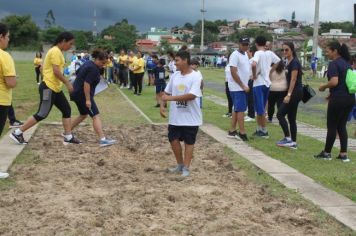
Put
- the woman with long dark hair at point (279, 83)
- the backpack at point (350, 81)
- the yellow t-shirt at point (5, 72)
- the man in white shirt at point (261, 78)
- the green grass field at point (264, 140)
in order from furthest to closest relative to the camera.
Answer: the man in white shirt at point (261, 78) → the woman with long dark hair at point (279, 83) → the backpack at point (350, 81) → the green grass field at point (264, 140) → the yellow t-shirt at point (5, 72)

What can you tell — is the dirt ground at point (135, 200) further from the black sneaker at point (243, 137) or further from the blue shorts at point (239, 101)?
the black sneaker at point (243, 137)

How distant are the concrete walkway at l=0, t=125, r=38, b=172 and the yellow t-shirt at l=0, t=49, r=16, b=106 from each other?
0.95 meters

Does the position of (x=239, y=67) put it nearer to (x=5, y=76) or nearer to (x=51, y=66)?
(x=51, y=66)

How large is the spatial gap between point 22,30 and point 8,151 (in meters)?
102

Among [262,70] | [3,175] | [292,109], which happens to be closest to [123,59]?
[262,70]

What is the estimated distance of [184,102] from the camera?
6672 millimetres

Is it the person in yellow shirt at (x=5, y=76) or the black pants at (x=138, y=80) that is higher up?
Answer: the person in yellow shirt at (x=5, y=76)

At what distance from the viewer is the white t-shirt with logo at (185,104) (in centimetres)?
665

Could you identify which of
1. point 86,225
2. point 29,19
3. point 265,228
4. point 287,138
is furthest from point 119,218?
A: point 29,19

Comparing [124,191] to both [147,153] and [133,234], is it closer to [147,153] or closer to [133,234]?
[133,234]

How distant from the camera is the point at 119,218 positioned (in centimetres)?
497

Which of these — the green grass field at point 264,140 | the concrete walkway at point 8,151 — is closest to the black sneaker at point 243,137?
the green grass field at point 264,140

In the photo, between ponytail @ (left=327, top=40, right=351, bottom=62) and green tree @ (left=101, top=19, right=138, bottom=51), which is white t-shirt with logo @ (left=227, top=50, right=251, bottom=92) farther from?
green tree @ (left=101, top=19, right=138, bottom=51)

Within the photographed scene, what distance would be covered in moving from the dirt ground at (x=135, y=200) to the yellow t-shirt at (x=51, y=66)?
1.06 meters
